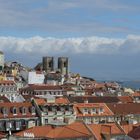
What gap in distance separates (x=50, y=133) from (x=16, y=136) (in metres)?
3.61

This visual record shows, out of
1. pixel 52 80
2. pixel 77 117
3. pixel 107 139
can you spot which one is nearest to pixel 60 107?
pixel 77 117

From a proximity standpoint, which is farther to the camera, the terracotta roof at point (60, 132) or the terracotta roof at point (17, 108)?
the terracotta roof at point (17, 108)

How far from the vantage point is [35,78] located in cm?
16375

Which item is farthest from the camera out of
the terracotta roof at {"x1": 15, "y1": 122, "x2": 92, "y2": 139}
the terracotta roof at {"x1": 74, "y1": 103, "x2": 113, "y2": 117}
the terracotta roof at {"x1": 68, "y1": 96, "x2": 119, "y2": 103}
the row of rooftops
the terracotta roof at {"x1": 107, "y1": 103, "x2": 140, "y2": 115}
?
the terracotta roof at {"x1": 68, "y1": 96, "x2": 119, "y2": 103}

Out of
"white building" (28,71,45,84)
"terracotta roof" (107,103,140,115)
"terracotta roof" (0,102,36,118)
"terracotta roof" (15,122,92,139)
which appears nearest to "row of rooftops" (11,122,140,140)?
"terracotta roof" (15,122,92,139)

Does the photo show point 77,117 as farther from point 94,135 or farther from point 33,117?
point 94,135

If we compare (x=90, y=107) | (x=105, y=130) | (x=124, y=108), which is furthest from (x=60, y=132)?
(x=124, y=108)

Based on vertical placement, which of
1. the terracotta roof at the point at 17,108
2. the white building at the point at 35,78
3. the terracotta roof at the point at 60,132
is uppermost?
the terracotta roof at the point at 60,132

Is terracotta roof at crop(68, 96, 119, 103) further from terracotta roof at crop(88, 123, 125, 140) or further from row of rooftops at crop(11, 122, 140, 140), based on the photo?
terracotta roof at crop(88, 123, 125, 140)

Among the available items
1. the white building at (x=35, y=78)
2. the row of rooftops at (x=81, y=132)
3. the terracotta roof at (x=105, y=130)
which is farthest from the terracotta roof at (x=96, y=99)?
the white building at (x=35, y=78)

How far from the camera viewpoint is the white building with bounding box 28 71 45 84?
16212cm

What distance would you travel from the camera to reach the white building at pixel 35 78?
16212 cm

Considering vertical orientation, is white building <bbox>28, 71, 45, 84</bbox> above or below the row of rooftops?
below

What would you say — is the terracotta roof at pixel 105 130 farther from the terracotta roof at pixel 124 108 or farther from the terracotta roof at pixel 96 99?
the terracotta roof at pixel 96 99
